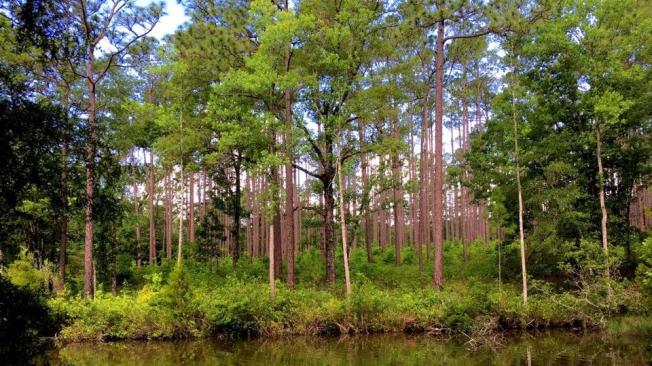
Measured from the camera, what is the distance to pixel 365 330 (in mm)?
15828

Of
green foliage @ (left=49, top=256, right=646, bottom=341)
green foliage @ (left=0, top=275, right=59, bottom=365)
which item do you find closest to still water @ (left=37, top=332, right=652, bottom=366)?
green foliage @ (left=49, top=256, right=646, bottom=341)

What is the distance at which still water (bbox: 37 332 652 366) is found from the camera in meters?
11.3

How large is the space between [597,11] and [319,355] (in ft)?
54.3

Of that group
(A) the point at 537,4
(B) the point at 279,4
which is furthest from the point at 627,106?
(B) the point at 279,4

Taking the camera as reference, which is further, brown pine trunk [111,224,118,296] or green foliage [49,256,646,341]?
brown pine trunk [111,224,118,296]

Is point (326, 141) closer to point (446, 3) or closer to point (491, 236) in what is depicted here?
point (446, 3)

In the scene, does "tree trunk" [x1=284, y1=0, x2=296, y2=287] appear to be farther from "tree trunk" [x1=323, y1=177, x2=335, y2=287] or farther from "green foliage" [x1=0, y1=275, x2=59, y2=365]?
"green foliage" [x1=0, y1=275, x2=59, y2=365]

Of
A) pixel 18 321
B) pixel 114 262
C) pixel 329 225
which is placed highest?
pixel 329 225

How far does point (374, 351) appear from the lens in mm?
12789

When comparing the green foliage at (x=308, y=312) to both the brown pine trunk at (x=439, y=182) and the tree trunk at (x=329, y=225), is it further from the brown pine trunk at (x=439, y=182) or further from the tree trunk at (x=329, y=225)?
the tree trunk at (x=329, y=225)

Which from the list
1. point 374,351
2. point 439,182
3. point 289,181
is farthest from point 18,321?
point 439,182

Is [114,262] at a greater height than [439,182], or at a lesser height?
lesser

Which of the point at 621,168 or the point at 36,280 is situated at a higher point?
the point at 621,168

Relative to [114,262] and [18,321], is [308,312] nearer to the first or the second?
[18,321]
